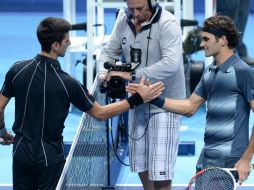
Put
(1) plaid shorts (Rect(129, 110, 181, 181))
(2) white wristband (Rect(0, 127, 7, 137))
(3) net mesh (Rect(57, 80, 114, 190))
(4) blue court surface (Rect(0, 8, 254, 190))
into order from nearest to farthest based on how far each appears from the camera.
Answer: (3) net mesh (Rect(57, 80, 114, 190))
(2) white wristband (Rect(0, 127, 7, 137))
(1) plaid shorts (Rect(129, 110, 181, 181))
(4) blue court surface (Rect(0, 8, 254, 190))

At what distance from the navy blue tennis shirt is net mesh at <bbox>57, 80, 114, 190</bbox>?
22cm

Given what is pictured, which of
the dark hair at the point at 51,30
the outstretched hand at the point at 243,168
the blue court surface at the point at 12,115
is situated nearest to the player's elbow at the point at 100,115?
the dark hair at the point at 51,30

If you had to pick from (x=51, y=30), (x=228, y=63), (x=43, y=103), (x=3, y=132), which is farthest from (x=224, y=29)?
(x=3, y=132)

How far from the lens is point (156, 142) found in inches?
261

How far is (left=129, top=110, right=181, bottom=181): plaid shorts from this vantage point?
6.64m

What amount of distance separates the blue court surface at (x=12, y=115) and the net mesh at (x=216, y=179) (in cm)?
310

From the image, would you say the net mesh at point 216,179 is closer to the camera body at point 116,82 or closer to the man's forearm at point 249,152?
the man's forearm at point 249,152

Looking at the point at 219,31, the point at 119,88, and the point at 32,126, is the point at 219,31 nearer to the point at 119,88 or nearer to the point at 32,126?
the point at 119,88

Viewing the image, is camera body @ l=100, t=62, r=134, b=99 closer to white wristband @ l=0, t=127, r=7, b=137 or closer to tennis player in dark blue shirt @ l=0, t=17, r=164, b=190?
tennis player in dark blue shirt @ l=0, t=17, r=164, b=190

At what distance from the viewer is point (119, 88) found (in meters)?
6.28

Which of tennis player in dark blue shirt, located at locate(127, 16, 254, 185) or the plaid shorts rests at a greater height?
tennis player in dark blue shirt, located at locate(127, 16, 254, 185)

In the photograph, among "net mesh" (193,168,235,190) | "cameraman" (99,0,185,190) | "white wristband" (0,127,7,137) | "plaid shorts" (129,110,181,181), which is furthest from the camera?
"plaid shorts" (129,110,181,181)

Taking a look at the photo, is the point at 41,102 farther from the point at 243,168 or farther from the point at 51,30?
the point at 243,168

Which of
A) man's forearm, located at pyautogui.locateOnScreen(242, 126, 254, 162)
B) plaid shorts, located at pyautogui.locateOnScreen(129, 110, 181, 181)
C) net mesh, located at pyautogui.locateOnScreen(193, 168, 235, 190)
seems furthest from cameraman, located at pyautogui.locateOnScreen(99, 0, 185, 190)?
→ net mesh, located at pyautogui.locateOnScreen(193, 168, 235, 190)
